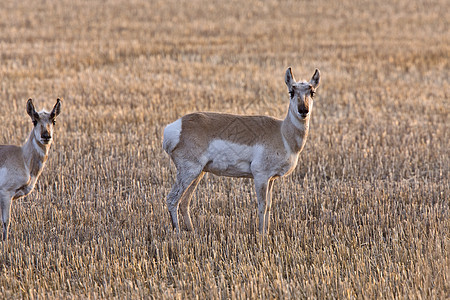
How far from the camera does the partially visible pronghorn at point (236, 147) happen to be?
6.31 meters

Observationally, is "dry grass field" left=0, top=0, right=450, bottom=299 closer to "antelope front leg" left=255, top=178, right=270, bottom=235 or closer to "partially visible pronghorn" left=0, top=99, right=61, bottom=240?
"antelope front leg" left=255, top=178, right=270, bottom=235

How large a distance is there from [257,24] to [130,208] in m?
20.1

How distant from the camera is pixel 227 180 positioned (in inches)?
338

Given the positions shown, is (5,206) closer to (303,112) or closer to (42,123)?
(42,123)

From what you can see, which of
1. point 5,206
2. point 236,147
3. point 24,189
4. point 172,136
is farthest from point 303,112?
point 5,206

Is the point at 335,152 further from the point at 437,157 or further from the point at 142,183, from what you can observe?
the point at 142,183

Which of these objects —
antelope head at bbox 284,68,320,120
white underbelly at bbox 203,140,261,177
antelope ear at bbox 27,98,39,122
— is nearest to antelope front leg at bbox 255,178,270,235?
white underbelly at bbox 203,140,261,177

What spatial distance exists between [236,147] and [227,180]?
7.68 ft

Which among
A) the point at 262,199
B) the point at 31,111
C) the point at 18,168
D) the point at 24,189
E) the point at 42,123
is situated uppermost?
the point at 31,111

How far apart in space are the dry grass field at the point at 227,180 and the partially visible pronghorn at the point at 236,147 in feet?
2.22

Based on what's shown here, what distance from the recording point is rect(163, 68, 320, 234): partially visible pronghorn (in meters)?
6.31

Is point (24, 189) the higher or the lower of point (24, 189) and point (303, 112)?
the lower

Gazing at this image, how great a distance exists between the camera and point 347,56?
781 inches

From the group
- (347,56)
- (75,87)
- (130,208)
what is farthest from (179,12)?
(130,208)
